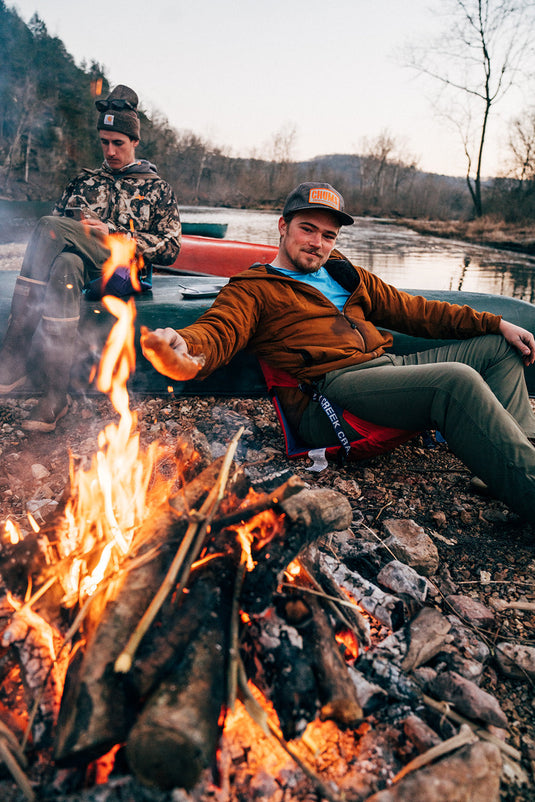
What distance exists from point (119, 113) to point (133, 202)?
67cm

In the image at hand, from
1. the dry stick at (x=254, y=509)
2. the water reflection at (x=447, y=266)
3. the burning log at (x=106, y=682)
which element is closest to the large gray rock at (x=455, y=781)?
the burning log at (x=106, y=682)

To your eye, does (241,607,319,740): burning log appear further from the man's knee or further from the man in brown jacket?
the man's knee

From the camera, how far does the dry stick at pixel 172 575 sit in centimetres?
101

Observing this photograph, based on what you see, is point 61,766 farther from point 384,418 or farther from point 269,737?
point 384,418

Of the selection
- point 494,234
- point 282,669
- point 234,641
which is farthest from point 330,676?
point 494,234

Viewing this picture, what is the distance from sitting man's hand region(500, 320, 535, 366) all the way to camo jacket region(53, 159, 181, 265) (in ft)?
8.36

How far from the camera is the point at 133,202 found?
3646 millimetres

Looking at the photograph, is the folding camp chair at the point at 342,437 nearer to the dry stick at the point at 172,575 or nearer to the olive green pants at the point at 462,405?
the olive green pants at the point at 462,405

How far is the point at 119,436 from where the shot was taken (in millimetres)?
1815

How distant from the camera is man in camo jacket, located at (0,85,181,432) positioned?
2744 millimetres

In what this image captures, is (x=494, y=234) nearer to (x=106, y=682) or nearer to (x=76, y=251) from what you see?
(x=76, y=251)

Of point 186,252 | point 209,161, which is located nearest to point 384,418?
point 186,252

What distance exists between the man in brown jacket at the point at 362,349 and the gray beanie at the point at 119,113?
6.46 feet

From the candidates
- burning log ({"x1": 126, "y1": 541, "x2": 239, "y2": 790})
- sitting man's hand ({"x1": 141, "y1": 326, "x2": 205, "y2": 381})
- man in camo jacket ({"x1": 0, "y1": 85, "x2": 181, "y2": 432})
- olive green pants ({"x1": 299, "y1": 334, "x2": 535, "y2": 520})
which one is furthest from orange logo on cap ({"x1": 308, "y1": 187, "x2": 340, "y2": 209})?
burning log ({"x1": 126, "y1": 541, "x2": 239, "y2": 790})
